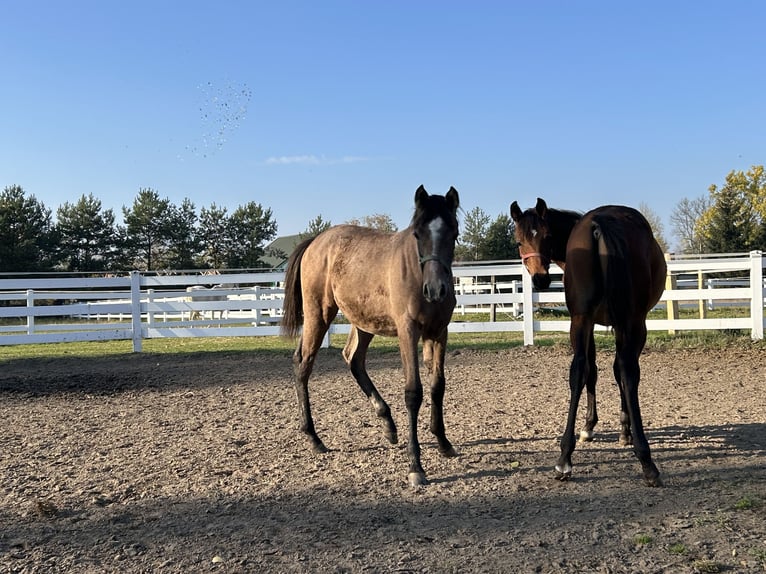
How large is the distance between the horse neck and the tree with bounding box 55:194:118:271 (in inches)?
1651

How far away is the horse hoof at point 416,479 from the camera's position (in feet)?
14.0

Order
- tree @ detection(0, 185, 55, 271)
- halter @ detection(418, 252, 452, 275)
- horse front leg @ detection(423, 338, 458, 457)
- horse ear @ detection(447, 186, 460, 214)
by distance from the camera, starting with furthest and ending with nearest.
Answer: tree @ detection(0, 185, 55, 271) < horse front leg @ detection(423, 338, 458, 457) < horse ear @ detection(447, 186, 460, 214) < halter @ detection(418, 252, 452, 275)

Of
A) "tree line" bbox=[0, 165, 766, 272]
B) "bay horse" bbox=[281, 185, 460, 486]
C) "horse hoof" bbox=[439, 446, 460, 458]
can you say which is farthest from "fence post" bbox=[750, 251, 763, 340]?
"tree line" bbox=[0, 165, 766, 272]

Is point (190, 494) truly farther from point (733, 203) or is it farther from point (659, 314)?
point (733, 203)

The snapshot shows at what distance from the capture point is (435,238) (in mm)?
4355

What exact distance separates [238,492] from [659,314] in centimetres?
1799

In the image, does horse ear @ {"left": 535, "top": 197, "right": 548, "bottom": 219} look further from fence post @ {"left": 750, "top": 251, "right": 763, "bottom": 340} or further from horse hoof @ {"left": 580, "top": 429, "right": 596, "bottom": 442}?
fence post @ {"left": 750, "top": 251, "right": 763, "bottom": 340}

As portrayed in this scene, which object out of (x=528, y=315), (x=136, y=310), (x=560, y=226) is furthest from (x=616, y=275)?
(x=136, y=310)

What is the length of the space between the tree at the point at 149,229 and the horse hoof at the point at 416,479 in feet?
144

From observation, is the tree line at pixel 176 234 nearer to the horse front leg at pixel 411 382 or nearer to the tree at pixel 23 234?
the tree at pixel 23 234

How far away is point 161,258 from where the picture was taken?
A: 4541 centimetres

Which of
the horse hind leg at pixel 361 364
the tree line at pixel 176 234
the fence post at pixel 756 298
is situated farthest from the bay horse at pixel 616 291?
the tree line at pixel 176 234

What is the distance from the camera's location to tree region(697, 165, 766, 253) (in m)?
41.1

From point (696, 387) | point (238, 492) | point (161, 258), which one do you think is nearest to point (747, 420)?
point (696, 387)
